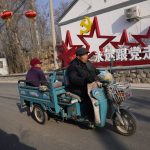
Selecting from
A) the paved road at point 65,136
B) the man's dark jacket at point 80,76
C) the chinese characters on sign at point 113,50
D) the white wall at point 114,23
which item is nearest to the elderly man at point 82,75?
the man's dark jacket at point 80,76

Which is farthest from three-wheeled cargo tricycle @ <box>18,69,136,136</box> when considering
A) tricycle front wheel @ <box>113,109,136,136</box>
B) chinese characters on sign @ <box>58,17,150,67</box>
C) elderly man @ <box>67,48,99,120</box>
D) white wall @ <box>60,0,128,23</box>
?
white wall @ <box>60,0,128,23</box>

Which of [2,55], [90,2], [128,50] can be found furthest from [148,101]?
[2,55]

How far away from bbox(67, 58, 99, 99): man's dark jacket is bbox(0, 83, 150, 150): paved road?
887mm

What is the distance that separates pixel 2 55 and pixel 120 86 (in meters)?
32.8

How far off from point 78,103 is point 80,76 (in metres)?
0.59

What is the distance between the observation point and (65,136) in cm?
681

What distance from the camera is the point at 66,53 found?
22609 mm

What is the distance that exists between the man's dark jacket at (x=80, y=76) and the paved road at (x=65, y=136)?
2.91 ft

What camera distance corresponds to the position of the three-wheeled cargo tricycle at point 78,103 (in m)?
6.21

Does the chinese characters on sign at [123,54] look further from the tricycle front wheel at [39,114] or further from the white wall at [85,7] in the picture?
the tricycle front wheel at [39,114]

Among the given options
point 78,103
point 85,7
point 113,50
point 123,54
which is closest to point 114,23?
point 113,50

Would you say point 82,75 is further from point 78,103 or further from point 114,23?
point 114,23

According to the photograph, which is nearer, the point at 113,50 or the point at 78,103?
the point at 78,103

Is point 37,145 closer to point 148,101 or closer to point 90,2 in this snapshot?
point 148,101
